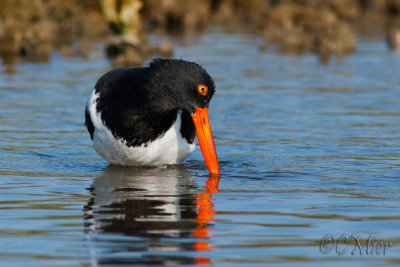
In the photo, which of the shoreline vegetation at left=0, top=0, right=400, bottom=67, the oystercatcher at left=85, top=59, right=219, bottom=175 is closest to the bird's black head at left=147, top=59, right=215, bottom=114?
the oystercatcher at left=85, top=59, right=219, bottom=175

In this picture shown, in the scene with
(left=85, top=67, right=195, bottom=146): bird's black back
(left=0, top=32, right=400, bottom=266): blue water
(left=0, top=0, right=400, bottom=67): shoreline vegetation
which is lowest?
(left=0, top=0, right=400, bottom=67): shoreline vegetation

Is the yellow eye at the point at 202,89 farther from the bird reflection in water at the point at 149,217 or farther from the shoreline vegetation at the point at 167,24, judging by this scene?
the shoreline vegetation at the point at 167,24

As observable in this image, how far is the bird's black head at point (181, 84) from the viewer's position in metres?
7.58

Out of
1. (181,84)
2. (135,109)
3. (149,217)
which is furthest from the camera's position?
(135,109)

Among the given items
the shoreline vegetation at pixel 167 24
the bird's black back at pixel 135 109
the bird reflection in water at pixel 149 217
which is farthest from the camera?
the shoreline vegetation at pixel 167 24

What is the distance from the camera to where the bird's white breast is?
7.97m

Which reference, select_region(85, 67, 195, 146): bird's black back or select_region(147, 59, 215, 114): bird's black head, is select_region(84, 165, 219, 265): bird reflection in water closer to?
select_region(85, 67, 195, 146): bird's black back

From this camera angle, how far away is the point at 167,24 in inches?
1040

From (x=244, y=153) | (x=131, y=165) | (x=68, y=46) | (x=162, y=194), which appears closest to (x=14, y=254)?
(x=162, y=194)

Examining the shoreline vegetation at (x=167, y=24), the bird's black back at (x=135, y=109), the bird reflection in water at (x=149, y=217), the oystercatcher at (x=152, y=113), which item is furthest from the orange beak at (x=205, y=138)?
the shoreline vegetation at (x=167, y=24)

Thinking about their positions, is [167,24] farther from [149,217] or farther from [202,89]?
[149,217]

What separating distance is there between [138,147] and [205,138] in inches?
27.3

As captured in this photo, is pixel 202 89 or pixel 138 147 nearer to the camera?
pixel 202 89

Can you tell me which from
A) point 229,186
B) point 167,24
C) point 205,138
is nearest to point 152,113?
point 205,138
